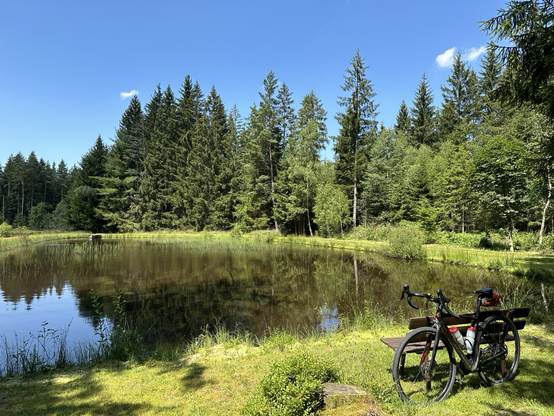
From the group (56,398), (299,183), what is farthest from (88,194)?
(56,398)

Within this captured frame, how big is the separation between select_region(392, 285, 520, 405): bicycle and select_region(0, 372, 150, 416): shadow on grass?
122 inches

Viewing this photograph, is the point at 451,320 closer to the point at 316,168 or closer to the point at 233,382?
the point at 233,382

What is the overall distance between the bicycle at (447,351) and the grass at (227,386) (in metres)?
0.17

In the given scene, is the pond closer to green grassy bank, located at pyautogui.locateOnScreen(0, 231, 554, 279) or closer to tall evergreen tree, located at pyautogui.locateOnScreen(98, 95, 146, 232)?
green grassy bank, located at pyautogui.locateOnScreen(0, 231, 554, 279)

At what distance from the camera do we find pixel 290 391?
2918mm

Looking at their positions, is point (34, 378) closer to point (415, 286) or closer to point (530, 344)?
point (530, 344)

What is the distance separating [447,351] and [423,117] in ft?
164

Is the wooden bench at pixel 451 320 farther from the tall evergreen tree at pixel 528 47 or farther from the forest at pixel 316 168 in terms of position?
the forest at pixel 316 168

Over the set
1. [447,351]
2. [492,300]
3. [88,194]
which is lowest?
[447,351]

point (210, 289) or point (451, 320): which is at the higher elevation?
point (451, 320)

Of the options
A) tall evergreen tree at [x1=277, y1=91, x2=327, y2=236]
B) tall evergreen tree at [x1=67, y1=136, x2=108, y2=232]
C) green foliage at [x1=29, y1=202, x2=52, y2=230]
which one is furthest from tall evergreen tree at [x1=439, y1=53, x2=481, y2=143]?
green foliage at [x1=29, y1=202, x2=52, y2=230]

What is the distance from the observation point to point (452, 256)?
16.9 meters

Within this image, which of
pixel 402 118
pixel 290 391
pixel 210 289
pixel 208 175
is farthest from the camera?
pixel 402 118

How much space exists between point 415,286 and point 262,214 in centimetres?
2787
